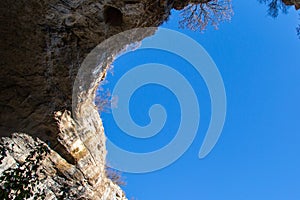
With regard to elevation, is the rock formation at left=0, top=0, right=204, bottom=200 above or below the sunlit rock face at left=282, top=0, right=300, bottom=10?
below

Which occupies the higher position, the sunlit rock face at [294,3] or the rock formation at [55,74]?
the sunlit rock face at [294,3]

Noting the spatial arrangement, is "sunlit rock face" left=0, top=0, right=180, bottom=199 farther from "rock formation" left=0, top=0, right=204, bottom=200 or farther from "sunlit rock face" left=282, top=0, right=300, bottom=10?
"sunlit rock face" left=282, top=0, right=300, bottom=10

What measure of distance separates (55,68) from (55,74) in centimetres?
19

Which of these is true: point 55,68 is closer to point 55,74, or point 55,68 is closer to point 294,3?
point 55,74

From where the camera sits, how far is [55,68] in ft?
28.2

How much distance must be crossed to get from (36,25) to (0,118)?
305 cm

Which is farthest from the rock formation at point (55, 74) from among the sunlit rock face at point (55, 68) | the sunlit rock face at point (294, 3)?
the sunlit rock face at point (294, 3)

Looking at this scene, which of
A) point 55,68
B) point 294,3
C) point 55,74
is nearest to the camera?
point 294,3

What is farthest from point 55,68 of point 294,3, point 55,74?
point 294,3

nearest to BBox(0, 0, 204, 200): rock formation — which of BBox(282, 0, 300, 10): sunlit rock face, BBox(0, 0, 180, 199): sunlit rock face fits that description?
BBox(0, 0, 180, 199): sunlit rock face

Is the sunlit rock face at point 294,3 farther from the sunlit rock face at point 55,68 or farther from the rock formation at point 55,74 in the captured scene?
the sunlit rock face at point 55,68

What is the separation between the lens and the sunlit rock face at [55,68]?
7.66m

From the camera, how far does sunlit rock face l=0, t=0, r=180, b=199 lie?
7.66 m

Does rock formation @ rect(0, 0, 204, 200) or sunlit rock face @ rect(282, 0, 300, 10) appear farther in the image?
rock formation @ rect(0, 0, 204, 200)
